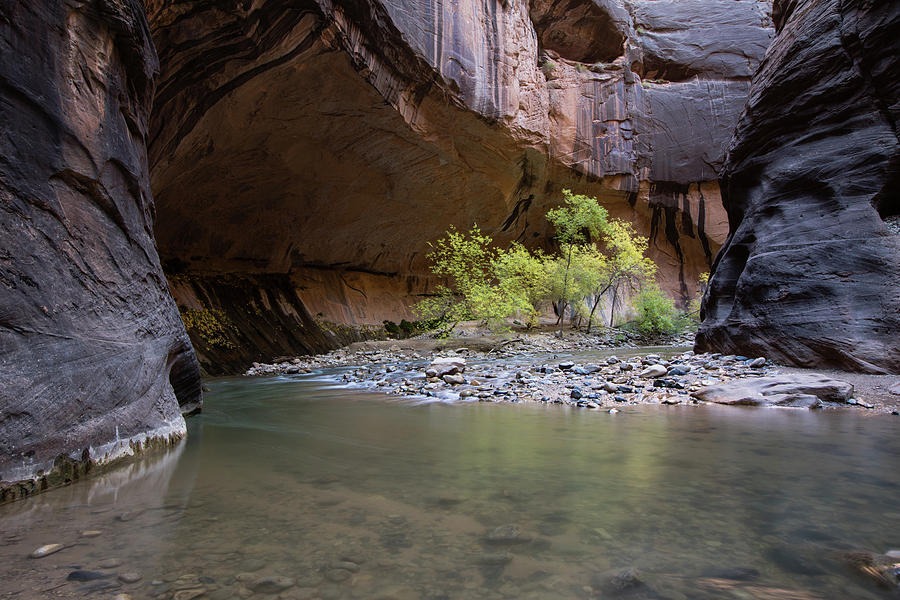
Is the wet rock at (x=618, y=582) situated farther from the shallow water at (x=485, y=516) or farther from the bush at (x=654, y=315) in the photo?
the bush at (x=654, y=315)

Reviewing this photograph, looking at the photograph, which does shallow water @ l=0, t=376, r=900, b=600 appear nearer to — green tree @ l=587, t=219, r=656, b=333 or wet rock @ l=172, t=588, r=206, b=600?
wet rock @ l=172, t=588, r=206, b=600

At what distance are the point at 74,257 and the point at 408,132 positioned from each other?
12.6 m

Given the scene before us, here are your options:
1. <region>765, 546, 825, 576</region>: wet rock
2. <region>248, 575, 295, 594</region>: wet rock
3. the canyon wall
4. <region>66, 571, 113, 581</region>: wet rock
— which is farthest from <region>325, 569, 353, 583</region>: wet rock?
the canyon wall

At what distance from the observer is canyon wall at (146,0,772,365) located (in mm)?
10539

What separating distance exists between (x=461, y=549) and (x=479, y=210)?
20500 millimetres

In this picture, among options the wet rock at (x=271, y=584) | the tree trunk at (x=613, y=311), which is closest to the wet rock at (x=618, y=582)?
the wet rock at (x=271, y=584)

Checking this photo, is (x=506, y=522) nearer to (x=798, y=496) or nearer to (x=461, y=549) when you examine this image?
(x=461, y=549)

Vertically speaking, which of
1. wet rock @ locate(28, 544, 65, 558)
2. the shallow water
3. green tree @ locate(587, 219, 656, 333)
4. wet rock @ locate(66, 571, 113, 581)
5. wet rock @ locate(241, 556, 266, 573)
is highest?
green tree @ locate(587, 219, 656, 333)

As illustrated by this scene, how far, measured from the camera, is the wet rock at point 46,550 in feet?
5.62

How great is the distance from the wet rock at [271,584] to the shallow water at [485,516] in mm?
32

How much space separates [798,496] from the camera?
7.54 ft

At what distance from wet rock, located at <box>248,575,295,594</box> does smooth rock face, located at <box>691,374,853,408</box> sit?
559 cm

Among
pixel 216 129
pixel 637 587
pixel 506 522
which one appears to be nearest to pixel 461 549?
pixel 506 522

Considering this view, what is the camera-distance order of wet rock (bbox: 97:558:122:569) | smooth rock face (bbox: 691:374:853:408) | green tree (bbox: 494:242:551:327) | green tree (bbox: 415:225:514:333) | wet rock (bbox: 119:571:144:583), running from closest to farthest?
wet rock (bbox: 119:571:144:583) → wet rock (bbox: 97:558:122:569) → smooth rock face (bbox: 691:374:853:408) → green tree (bbox: 415:225:514:333) → green tree (bbox: 494:242:551:327)
